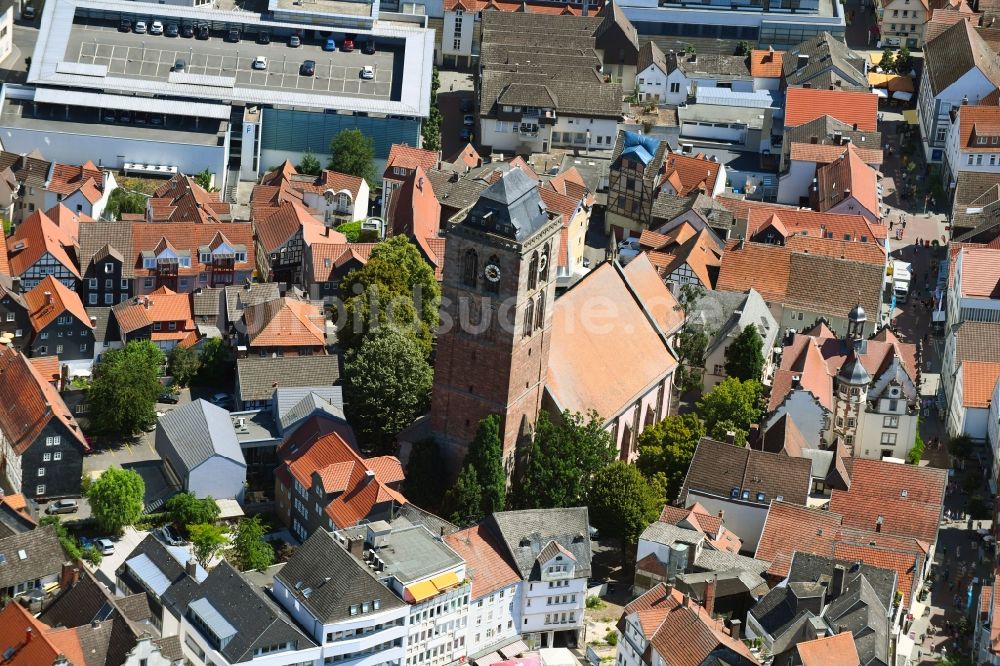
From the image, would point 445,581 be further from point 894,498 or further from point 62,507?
point 894,498

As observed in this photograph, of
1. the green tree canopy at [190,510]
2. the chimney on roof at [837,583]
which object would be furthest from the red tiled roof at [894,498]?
the green tree canopy at [190,510]

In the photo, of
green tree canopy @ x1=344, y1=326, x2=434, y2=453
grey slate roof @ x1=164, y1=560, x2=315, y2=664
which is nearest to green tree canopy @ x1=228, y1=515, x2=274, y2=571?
grey slate roof @ x1=164, y1=560, x2=315, y2=664

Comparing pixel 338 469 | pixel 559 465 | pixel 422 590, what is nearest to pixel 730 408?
pixel 559 465

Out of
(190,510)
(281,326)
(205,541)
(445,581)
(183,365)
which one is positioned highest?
(281,326)

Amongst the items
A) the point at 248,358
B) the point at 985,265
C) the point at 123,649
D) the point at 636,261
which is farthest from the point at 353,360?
the point at 985,265

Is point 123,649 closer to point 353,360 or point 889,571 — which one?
point 353,360

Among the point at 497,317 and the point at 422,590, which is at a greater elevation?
the point at 497,317

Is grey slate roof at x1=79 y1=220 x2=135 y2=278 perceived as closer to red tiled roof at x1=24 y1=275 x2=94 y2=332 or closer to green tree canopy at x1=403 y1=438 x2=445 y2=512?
red tiled roof at x1=24 y1=275 x2=94 y2=332
